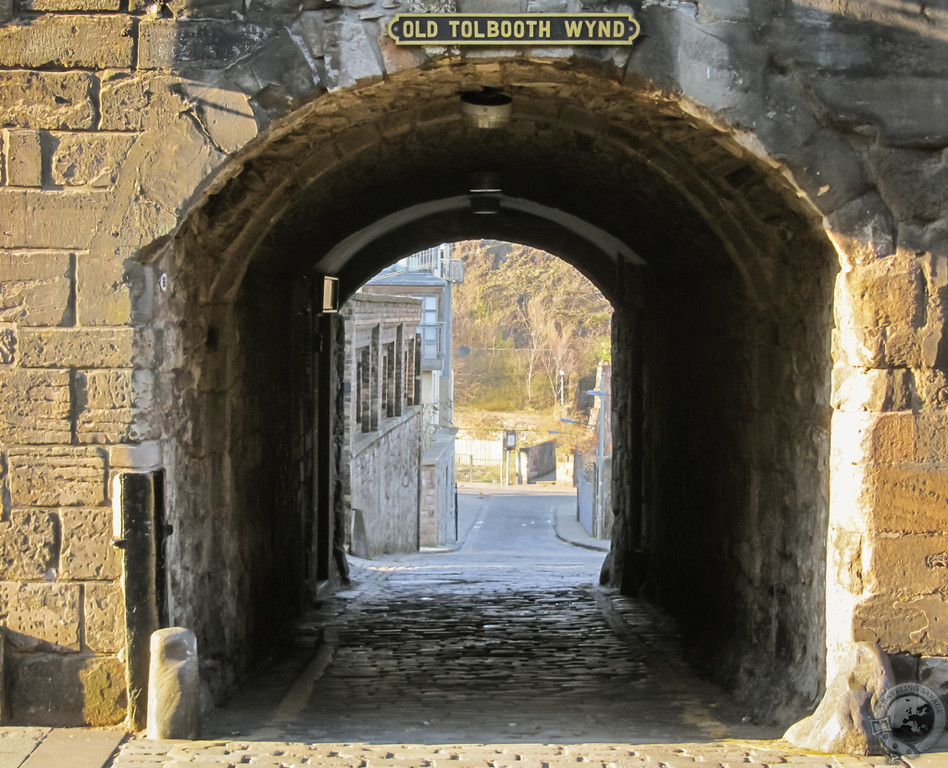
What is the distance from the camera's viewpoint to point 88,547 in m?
4.21

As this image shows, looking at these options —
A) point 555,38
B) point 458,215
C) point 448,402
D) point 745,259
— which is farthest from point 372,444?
point 448,402

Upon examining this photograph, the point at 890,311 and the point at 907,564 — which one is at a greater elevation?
the point at 890,311

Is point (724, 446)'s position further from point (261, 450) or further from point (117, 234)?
point (117, 234)

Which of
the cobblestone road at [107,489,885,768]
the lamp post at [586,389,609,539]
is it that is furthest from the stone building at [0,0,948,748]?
the lamp post at [586,389,609,539]

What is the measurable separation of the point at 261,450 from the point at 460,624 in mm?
2090

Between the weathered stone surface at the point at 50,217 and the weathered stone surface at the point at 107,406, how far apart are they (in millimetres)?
539

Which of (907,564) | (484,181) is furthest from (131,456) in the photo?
(484,181)

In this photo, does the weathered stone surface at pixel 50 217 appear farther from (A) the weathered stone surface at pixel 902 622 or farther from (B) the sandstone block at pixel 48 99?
(A) the weathered stone surface at pixel 902 622

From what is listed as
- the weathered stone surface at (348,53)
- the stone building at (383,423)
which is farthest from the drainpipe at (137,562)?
the stone building at (383,423)

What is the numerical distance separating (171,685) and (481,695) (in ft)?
6.61

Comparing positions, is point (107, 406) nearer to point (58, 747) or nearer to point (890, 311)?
point (58, 747)

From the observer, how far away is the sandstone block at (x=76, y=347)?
165 inches

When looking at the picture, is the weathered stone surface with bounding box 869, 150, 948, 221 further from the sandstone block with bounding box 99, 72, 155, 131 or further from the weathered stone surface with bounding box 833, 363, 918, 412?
the sandstone block with bounding box 99, 72, 155, 131

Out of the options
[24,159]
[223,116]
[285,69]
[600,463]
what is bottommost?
[600,463]
